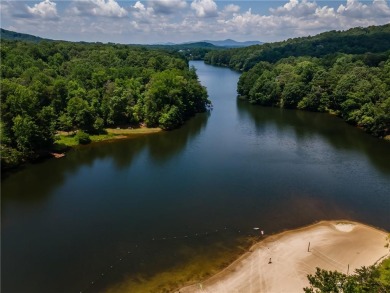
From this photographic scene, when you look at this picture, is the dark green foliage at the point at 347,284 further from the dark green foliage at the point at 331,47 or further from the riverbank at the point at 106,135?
the dark green foliage at the point at 331,47

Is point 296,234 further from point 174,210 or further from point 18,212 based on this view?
point 18,212

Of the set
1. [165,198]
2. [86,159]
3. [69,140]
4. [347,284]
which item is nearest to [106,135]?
[69,140]

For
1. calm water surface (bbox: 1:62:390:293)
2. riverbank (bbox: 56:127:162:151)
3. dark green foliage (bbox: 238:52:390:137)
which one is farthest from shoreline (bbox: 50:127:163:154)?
dark green foliage (bbox: 238:52:390:137)

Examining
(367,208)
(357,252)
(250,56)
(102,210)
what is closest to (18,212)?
(102,210)

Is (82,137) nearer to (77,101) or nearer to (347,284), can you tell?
(77,101)

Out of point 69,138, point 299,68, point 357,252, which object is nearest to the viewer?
point 357,252

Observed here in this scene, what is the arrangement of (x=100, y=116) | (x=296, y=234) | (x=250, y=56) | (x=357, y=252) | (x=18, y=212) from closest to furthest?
(x=357, y=252)
(x=296, y=234)
(x=18, y=212)
(x=100, y=116)
(x=250, y=56)

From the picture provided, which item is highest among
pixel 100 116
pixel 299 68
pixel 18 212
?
pixel 299 68
